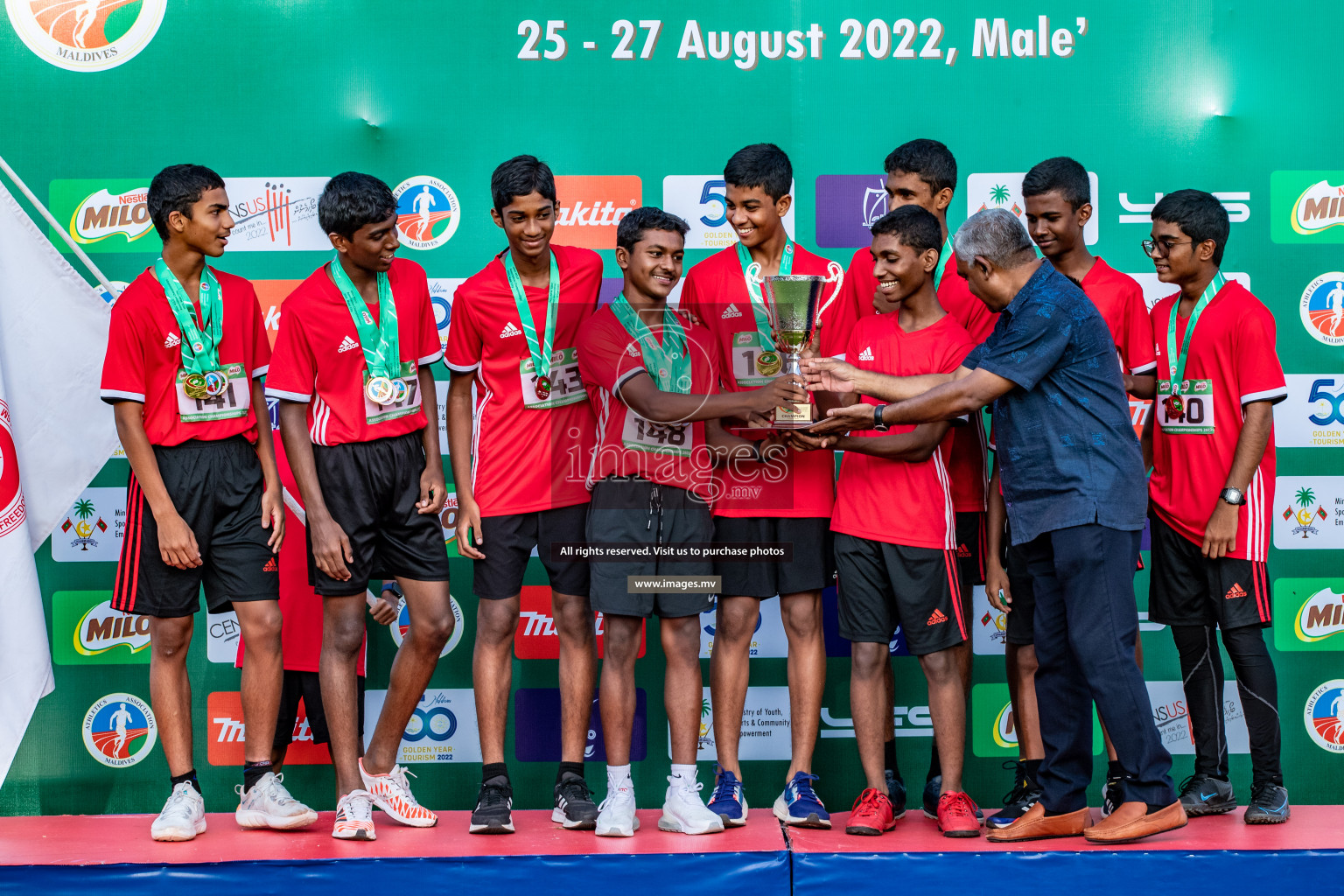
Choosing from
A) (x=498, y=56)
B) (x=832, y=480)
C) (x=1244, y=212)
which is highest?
(x=498, y=56)

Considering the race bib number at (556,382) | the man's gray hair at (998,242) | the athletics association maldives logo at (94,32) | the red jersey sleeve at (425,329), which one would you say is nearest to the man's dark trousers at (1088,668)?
the man's gray hair at (998,242)

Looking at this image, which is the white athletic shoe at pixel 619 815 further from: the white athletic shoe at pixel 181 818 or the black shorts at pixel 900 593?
the white athletic shoe at pixel 181 818

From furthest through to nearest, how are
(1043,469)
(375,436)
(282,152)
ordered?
(282,152) → (375,436) → (1043,469)

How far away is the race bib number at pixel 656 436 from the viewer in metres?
3.16

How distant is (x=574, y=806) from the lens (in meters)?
3.19

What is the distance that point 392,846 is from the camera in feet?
9.94

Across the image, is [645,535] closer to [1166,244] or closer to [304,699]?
[304,699]

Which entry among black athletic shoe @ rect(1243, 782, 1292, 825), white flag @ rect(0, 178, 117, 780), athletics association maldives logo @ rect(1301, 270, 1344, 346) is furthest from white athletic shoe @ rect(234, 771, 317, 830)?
athletics association maldives logo @ rect(1301, 270, 1344, 346)

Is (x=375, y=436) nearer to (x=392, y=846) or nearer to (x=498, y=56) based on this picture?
(x=392, y=846)

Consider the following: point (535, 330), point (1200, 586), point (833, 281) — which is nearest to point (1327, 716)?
point (1200, 586)

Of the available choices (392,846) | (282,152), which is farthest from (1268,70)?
(392,846)

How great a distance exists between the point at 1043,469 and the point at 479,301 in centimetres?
164

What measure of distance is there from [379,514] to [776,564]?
1.14 metres

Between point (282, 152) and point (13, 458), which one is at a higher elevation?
point (282, 152)
